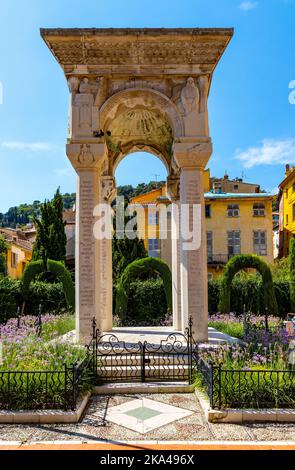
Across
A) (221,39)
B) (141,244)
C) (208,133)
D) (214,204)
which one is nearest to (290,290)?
(141,244)

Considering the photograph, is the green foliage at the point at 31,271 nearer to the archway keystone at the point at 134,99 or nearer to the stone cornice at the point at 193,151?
the archway keystone at the point at 134,99

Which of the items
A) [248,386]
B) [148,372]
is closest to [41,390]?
[148,372]

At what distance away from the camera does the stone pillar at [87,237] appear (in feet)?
30.2

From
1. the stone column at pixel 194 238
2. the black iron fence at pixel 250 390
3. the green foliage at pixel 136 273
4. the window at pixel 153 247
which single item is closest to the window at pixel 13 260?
the window at pixel 153 247

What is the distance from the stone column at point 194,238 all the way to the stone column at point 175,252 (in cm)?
226

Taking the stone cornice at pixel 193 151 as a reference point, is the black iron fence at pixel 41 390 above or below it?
below

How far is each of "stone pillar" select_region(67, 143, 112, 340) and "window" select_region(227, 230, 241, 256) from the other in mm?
31148

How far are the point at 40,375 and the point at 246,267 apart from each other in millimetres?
12111

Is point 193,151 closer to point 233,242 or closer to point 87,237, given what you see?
point 87,237

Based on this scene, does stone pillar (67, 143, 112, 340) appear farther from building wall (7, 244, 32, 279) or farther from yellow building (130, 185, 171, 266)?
building wall (7, 244, 32, 279)

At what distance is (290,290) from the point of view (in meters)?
19.2

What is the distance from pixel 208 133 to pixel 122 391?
22.4 ft

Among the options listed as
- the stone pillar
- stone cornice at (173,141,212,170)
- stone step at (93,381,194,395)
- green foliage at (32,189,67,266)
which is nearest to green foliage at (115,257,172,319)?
the stone pillar
